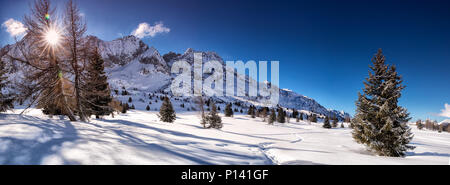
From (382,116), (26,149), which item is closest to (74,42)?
(26,149)

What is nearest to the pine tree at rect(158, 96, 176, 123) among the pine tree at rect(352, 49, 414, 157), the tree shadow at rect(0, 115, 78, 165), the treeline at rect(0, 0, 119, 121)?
the treeline at rect(0, 0, 119, 121)

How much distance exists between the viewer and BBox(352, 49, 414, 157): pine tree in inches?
406

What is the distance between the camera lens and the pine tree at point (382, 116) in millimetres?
10320

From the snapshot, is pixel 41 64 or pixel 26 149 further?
pixel 41 64

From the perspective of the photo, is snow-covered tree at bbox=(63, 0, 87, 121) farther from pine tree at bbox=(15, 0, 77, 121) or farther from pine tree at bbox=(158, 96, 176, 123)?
pine tree at bbox=(158, 96, 176, 123)

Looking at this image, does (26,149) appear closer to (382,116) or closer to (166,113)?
(382,116)

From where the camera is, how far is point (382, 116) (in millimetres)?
10953

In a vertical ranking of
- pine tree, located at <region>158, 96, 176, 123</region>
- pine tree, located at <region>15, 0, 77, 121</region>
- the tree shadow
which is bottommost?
pine tree, located at <region>158, 96, 176, 123</region>

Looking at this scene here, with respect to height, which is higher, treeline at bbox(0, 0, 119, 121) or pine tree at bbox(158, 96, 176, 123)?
treeline at bbox(0, 0, 119, 121)
